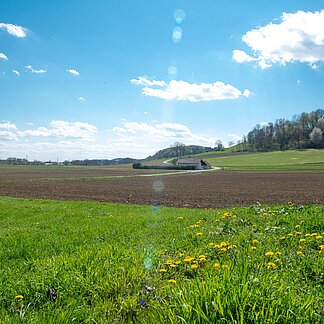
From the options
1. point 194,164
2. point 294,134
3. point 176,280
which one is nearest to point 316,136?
point 294,134

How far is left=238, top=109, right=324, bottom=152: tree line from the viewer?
448ft

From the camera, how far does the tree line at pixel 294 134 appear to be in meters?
137

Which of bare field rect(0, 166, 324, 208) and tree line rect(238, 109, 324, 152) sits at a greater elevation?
tree line rect(238, 109, 324, 152)

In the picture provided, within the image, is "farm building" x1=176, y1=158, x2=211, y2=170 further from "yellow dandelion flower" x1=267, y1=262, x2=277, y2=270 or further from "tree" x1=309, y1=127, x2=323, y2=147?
"yellow dandelion flower" x1=267, y1=262, x2=277, y2=270

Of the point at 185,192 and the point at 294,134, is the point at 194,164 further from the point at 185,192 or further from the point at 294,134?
the point at 185,192

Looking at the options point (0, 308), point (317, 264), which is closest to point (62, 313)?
point (0, 308)

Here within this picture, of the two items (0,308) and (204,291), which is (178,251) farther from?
(0,308)

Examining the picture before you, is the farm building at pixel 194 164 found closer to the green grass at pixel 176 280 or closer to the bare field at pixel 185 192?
the bare field at pixel 185 192

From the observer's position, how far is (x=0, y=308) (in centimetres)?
339

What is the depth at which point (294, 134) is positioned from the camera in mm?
145625

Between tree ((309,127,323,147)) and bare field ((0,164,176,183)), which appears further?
tree ((309,127,323,147))

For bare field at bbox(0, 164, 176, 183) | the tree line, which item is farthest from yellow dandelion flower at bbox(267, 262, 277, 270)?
the tree line

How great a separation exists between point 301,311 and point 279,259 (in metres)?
1.90

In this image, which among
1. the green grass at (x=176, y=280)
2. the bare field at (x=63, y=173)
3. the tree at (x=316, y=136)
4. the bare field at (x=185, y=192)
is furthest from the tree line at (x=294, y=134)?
the green grass at (x=176, y=280)
